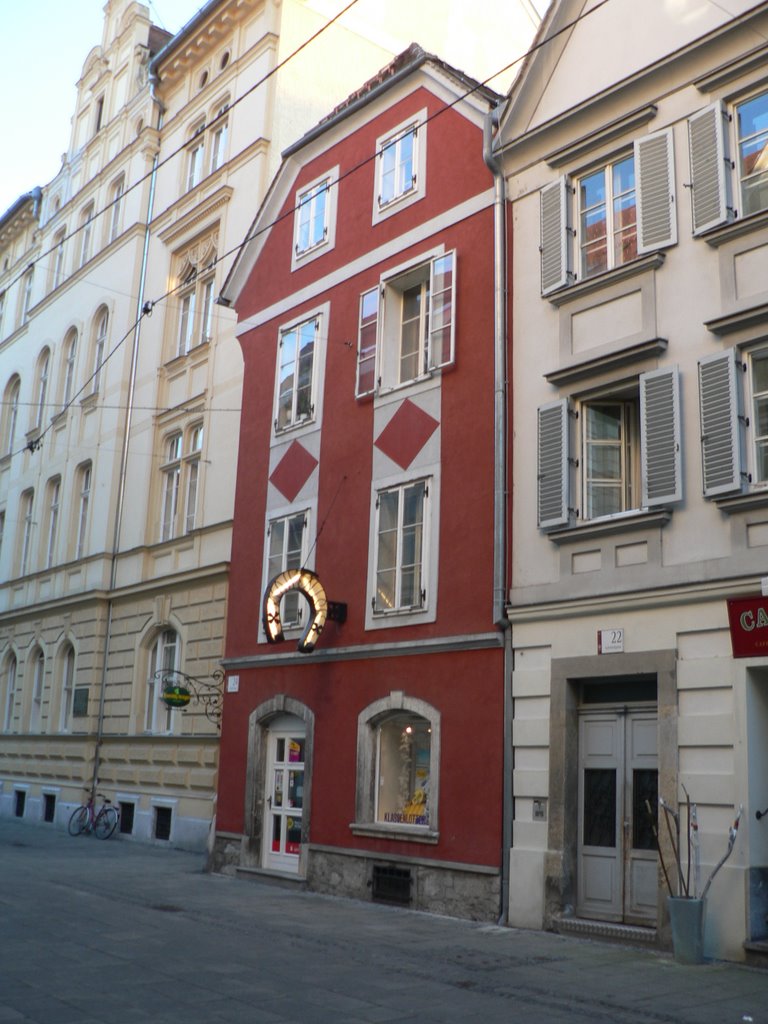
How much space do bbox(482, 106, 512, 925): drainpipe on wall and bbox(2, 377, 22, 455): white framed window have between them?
920 inches

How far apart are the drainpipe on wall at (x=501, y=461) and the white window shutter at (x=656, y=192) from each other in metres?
2.35

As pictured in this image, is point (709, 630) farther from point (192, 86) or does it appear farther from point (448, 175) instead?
point (192, 86)

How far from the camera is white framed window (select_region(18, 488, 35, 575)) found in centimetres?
3139

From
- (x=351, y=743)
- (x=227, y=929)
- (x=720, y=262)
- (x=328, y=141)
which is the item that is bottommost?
(x=227, y=929)

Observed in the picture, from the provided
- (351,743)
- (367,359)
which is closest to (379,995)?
(351,743)

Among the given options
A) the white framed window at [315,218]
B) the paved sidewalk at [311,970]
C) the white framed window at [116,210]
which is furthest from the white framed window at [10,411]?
the paved sidewalk at [311,970]

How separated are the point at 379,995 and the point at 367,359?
10.2 meters

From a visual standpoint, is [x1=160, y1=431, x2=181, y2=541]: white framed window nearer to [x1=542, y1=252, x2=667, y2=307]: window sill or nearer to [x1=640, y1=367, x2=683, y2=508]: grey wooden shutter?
[x1=542, y1=252, x2=667, y2=307]: window sill

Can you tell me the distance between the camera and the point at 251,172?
2350cm

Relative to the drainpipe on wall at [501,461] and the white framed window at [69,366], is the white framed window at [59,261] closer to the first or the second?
the white framed window at [69,366]

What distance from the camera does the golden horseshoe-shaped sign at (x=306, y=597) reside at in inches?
634


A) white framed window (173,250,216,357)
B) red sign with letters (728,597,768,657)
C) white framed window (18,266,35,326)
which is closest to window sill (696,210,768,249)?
red sign with letters (728,597,768,657)

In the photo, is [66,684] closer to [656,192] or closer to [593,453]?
[593,453]

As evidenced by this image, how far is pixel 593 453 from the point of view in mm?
13141
